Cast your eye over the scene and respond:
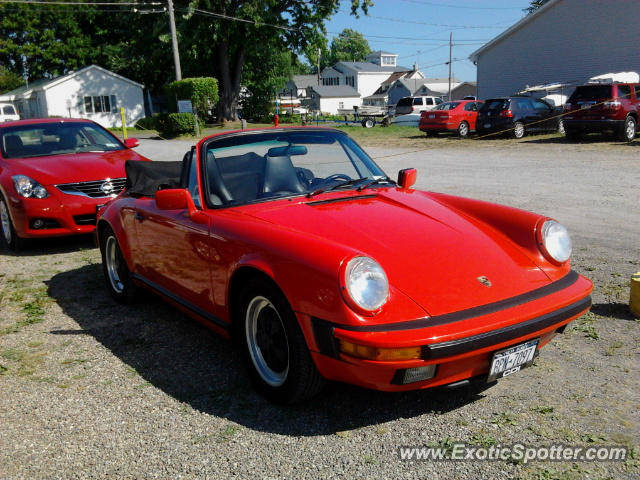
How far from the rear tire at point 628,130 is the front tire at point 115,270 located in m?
17.3

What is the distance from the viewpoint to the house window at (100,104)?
49219 millimetres

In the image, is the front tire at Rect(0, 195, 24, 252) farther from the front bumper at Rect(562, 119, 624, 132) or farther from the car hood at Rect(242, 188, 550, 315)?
the front bumper at Rect(562, 119, 624, 132)

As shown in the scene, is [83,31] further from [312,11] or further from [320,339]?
[320,339]

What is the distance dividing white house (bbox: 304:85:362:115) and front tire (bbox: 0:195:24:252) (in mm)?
78567

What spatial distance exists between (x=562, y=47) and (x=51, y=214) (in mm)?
29612

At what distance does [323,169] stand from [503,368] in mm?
1967

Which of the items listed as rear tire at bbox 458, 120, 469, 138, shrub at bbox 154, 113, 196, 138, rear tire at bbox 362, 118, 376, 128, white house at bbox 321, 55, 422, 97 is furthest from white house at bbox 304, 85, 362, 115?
rear tire at bbox 458, 120, 469, 138

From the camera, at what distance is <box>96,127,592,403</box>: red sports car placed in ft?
9.24

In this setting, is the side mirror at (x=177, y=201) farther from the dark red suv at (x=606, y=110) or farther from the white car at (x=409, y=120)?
the white car at (x=409, y=120)

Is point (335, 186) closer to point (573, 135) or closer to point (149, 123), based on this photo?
point (573, 135)

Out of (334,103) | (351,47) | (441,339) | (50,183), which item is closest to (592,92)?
(50,183)

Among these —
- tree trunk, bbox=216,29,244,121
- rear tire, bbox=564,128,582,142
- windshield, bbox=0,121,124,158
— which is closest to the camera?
windshield, bbox=0,121,124,158

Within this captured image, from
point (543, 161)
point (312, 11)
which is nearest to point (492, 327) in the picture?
point (543, 161)

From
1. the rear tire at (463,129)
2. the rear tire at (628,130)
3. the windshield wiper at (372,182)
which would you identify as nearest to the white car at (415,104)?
the rear tire at (463,129)
